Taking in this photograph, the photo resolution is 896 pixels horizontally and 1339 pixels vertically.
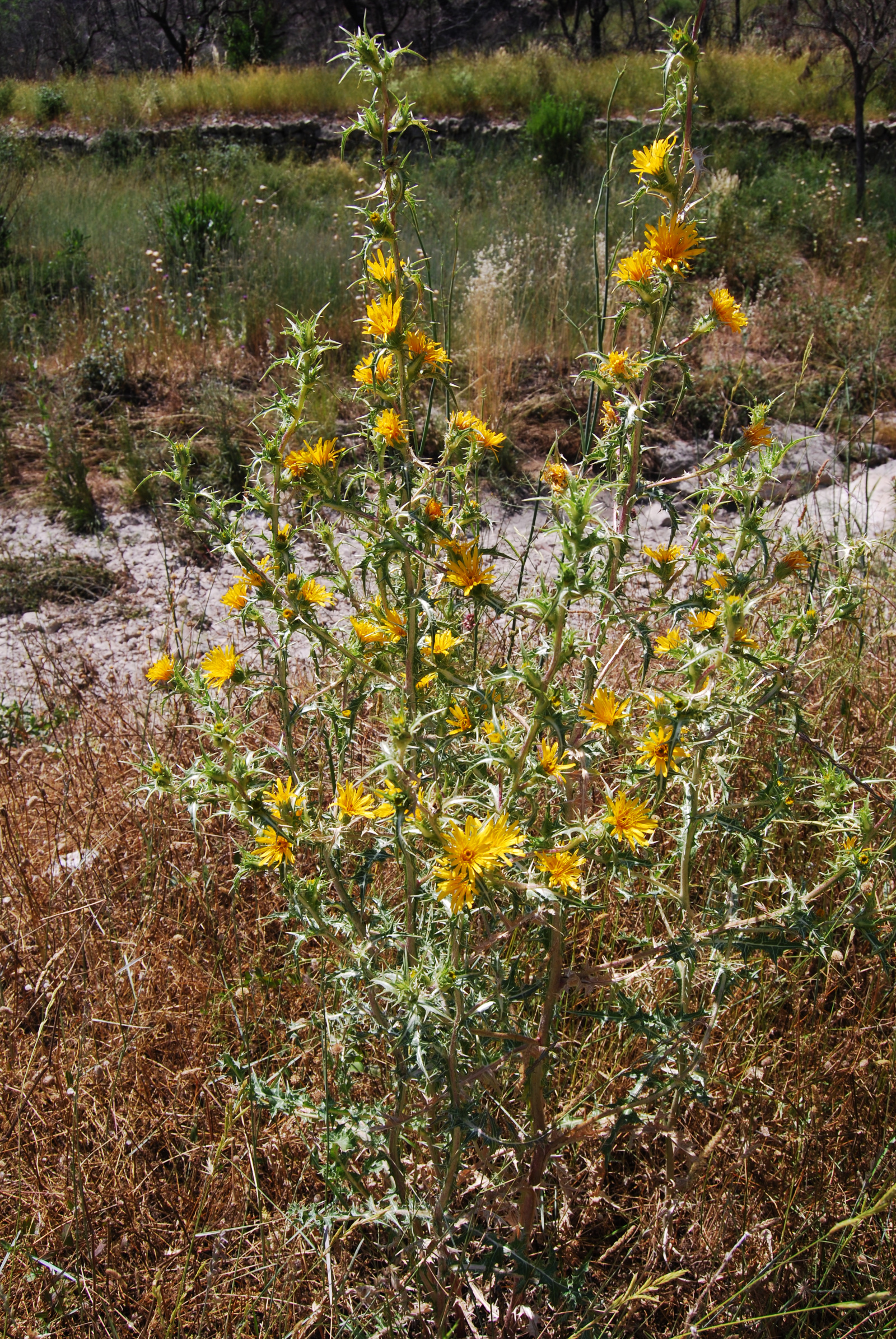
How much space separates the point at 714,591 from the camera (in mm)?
1108

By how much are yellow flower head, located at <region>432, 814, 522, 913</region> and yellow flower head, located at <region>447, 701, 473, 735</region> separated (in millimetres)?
216

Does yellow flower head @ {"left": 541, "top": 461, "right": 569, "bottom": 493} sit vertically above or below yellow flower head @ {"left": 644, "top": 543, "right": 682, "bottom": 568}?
above

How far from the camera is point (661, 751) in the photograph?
1021 millimetres

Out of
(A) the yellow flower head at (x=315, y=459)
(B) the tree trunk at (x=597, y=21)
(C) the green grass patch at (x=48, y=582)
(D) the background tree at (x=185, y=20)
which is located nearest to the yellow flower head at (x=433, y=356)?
(A) the yellow flower head at (x=315, y=459)

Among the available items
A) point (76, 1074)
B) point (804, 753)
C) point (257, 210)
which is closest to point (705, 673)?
point (804, 753)

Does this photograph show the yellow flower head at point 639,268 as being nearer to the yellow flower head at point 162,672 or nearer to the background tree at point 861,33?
the yellow flower head at point 162,672

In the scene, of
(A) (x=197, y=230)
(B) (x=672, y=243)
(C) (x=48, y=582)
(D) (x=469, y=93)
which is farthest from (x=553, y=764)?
(D) (x=469, y=93)

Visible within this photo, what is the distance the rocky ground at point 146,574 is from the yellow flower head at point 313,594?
4.41ft

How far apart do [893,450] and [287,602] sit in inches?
179

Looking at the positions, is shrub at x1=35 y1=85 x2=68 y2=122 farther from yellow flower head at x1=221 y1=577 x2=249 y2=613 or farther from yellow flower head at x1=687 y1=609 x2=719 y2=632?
yellow flower head at x1=687 y1=609 x2=719 y2=632

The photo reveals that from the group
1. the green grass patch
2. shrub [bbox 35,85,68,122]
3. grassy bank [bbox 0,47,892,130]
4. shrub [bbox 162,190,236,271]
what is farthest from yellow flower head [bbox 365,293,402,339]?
shrub [bbox 35,85,68,122]

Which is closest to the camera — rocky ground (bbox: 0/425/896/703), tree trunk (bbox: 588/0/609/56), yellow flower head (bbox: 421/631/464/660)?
yellow flower head (bbox: 421/631/464/660)

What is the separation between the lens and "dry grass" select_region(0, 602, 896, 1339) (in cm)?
129

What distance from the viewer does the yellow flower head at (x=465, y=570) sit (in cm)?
104
